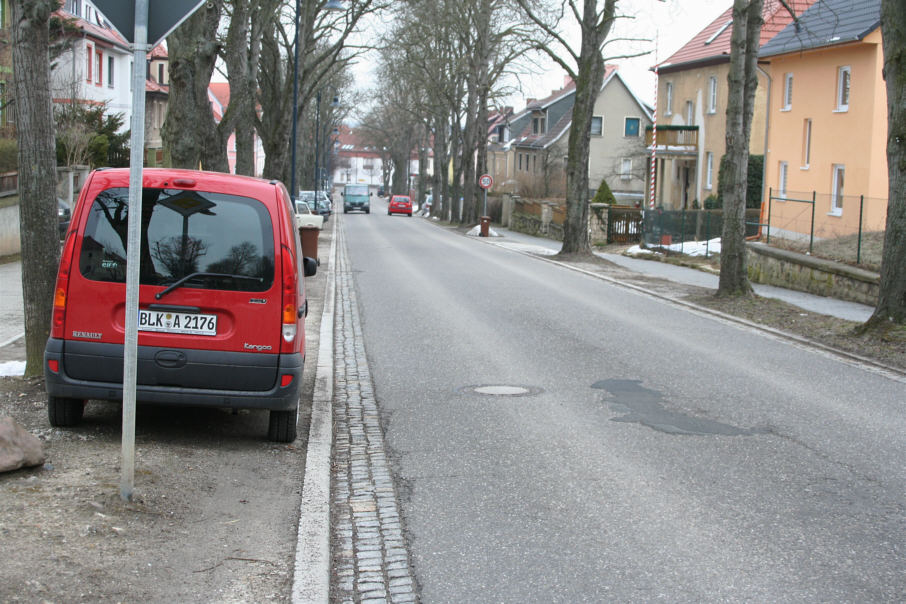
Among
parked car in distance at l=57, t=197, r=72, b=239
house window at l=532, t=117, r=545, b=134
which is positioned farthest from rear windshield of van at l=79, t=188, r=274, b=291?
house window at l=532, t=117, r=545, b=134

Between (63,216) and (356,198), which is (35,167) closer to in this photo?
(63,216)

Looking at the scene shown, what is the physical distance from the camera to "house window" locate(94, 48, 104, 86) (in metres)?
50.8

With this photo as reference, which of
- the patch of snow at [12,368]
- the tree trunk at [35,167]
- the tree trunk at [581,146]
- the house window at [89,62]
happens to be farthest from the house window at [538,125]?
the tree trunk at [35,167]

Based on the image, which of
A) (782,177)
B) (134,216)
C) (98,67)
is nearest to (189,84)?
(134,216)

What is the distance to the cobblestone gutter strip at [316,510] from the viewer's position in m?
4.75

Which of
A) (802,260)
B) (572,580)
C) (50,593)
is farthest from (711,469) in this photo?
(802,260)

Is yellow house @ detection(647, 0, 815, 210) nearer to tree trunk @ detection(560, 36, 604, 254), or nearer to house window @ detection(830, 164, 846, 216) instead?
house window @ detection(830, 164, 846, 216)

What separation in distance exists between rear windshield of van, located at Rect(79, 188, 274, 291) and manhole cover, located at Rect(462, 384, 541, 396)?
330 cm

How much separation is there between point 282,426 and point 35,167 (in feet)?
9.80

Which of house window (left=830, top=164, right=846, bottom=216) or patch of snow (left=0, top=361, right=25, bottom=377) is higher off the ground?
house window (left=830, top=164, right=846, bottom=216)

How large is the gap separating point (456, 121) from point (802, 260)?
38.1 meters

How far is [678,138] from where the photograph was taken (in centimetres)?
5103

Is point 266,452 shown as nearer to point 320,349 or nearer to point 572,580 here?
point 572,580

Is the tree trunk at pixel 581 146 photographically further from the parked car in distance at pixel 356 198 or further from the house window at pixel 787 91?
the parked car in distance at pixel 356 198
